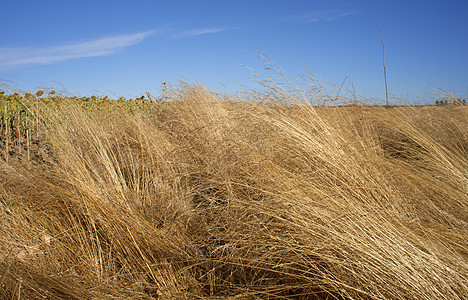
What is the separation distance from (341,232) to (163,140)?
2159 mm

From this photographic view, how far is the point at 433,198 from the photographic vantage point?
2.33m

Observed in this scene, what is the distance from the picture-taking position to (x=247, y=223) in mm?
1578

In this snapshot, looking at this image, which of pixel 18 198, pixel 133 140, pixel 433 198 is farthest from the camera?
pixel 133 140

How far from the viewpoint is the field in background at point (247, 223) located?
4.51 feet

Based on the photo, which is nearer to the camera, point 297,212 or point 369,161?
point 297,212

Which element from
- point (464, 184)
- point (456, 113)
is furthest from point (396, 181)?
point (456, 113)

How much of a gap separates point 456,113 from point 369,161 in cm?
274

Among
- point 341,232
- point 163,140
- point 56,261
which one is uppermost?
point 163,140

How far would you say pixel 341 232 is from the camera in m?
1.47

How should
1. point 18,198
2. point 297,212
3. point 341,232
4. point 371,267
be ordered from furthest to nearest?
point 18,198 < point 297,212 < point 341,232 < point 371,267

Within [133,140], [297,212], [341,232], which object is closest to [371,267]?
[341,232]

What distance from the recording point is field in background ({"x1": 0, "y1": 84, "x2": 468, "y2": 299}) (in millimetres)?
1376

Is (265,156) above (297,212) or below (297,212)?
above

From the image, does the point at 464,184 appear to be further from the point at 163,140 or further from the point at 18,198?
the point at 18,198
